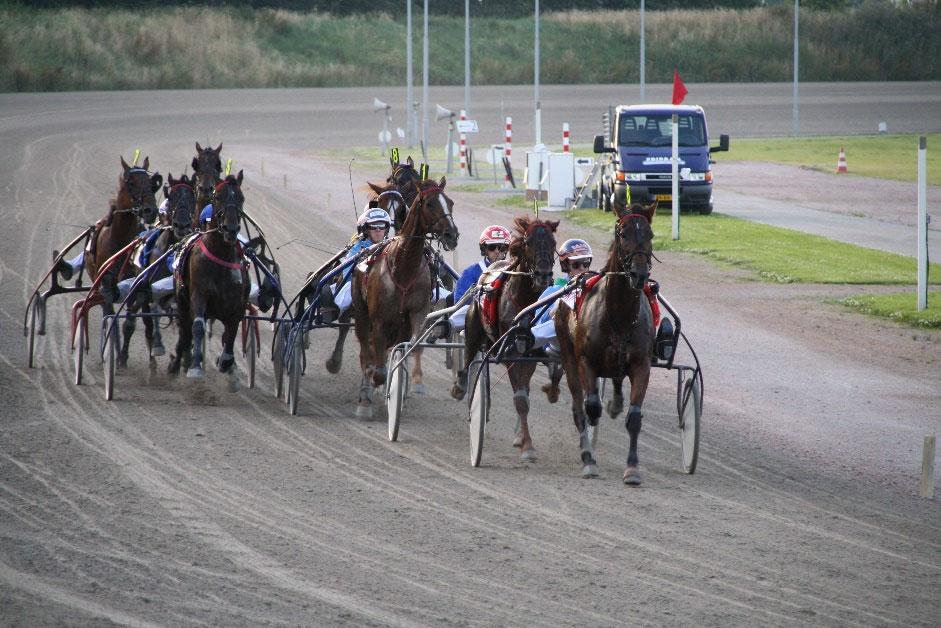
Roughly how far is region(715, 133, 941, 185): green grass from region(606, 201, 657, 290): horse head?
27.7 meters

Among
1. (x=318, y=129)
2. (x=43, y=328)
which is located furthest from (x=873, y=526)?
(x=318, y=129)

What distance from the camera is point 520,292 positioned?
10.1 metres

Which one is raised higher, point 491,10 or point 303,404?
point 491,10

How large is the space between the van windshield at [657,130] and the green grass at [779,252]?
4.93 feet

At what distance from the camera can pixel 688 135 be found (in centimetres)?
2802

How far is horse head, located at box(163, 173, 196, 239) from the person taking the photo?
41.5ft

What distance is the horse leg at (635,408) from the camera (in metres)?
8.98

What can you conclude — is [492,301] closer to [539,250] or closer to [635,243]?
[539,250]

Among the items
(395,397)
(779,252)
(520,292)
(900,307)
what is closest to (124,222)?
(395,397)

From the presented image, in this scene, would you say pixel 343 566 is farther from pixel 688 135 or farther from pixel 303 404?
pixel 688 135

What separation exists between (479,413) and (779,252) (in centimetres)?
1395

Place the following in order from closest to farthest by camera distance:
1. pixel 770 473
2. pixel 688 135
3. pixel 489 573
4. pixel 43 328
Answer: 1. pixel 489 573
2. pixel 770 473
3. pixel 43 328
4. pixel 688 135

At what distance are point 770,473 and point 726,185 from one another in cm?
2654

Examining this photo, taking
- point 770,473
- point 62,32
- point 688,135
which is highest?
point 62,32
